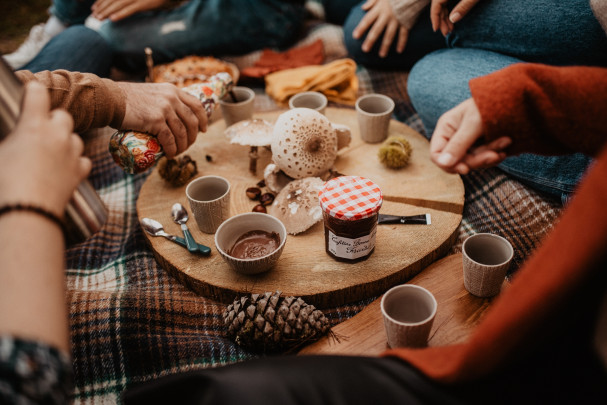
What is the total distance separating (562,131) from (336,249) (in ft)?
1.72

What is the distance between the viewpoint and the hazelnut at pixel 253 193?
1.32m

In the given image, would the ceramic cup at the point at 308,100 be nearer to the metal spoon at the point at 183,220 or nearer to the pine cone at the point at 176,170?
the pine cone at the point at 176,170

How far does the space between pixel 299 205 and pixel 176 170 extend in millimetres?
415

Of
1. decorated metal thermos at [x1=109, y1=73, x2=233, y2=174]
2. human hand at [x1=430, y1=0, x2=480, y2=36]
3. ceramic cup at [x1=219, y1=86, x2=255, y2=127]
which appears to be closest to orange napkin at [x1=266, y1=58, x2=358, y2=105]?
ceramic cup at [x1=219, y1=86, x2=255, y2=127]

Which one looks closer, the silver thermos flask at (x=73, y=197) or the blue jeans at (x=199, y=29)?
the silver thermos flask at (x=73, y=197)

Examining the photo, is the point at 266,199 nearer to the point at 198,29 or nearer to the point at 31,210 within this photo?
the point at 31,210

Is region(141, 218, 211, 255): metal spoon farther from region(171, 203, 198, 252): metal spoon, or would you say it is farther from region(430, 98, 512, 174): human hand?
region(430, 98, 512, 174): human hand

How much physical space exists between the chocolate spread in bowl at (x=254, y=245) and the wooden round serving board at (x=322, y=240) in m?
0.05

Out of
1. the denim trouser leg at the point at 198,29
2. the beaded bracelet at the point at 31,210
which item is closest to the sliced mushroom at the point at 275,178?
the beaded bracelet at the point at 31,210

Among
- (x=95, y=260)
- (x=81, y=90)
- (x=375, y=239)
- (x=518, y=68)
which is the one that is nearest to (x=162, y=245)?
(x=95, y=260)

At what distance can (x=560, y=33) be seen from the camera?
4.48 feet

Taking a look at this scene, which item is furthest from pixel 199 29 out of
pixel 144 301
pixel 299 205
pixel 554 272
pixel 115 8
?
pixel 554 272

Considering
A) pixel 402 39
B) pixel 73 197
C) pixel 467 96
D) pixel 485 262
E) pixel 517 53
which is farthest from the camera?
pixel 402 39

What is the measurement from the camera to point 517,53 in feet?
4.91
